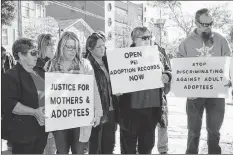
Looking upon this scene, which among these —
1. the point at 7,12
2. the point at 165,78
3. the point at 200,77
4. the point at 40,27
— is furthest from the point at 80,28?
the point at 40,27

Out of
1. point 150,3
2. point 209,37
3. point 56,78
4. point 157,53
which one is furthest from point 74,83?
point 150,3

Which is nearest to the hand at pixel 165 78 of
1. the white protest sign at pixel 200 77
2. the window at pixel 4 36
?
the white protest sign at pixel 200 77

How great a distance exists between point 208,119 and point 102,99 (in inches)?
50.0

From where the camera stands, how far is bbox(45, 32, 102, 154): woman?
3.21 meters

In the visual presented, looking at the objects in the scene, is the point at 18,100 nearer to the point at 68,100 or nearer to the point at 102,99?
the point at 68,100

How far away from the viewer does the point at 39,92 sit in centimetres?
307

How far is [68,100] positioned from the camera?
322 cm

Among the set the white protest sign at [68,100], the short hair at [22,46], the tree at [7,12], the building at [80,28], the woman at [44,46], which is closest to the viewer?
the short hair at [22,46]

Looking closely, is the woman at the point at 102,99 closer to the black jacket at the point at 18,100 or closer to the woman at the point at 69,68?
the woman at the point at 69,68

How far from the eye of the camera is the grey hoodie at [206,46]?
12.4 ft

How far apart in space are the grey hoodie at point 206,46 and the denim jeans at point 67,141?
1.54 metres

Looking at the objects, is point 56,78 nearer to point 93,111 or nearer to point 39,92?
point 39,92

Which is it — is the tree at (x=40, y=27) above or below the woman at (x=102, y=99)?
above

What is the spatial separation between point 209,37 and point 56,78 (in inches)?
67.6
